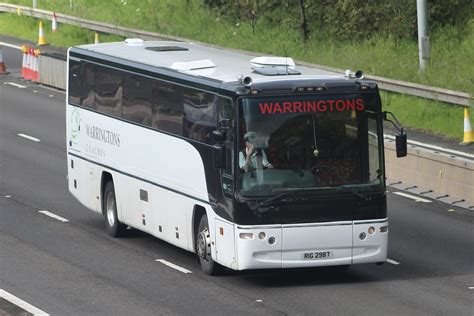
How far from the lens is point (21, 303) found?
18734 mm

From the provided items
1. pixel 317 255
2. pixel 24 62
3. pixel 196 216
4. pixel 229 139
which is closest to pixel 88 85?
pixel 196 216

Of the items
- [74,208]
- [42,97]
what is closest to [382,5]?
[42,97]

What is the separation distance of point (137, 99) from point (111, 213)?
2.30 meters

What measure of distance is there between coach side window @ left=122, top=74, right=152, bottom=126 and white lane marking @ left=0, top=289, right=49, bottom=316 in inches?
174

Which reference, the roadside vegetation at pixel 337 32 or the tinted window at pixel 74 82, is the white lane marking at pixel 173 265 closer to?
the tinted window at pixel 74 82

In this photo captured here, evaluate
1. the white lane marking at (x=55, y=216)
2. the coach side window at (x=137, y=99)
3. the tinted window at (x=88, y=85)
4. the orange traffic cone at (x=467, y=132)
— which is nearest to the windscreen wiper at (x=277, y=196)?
the coach side window at (x=137, y=99)

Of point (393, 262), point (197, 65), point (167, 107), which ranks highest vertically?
point (197, 65)

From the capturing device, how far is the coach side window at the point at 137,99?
22969mm

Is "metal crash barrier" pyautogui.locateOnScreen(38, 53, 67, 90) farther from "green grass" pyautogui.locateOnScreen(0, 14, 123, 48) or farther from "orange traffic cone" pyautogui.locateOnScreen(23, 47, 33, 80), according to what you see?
"green grass" pyautogui.locateOnScreen(0, 14, 123, 48)

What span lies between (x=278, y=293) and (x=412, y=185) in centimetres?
911

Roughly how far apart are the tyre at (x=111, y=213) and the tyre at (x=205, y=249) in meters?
3.38

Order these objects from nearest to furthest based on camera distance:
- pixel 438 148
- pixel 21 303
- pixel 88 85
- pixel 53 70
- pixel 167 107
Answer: pixel 21 303, pixel 167 107, pixel 88 85, pixel 438 148, pixel 53 70

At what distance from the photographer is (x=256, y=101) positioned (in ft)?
65.5

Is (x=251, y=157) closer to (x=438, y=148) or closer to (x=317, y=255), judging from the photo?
(x=317, y=255)
